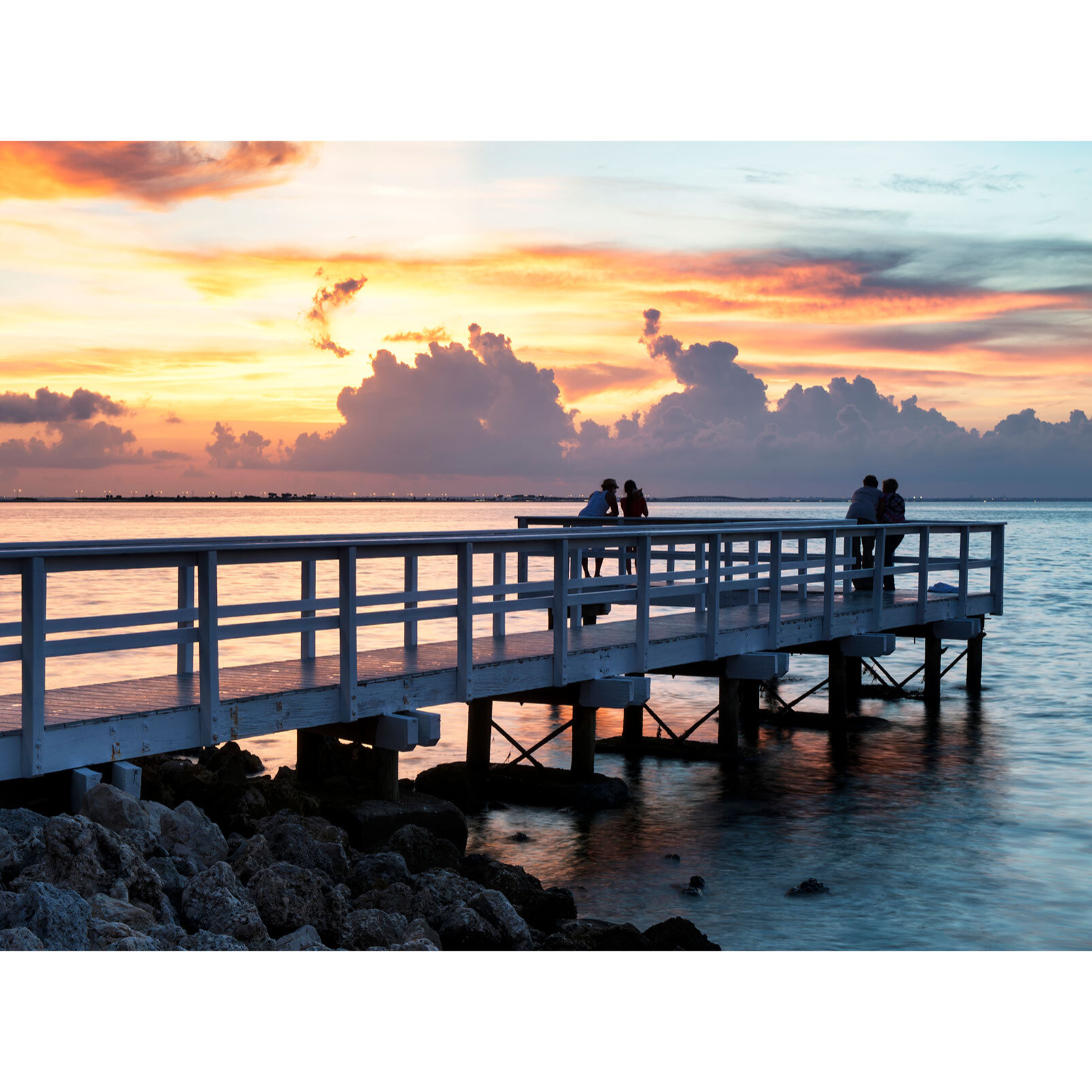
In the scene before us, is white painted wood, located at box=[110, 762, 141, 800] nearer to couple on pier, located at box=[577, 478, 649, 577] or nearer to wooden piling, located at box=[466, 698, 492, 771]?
wooden piling, located at box=[466, 698, 492, 771]

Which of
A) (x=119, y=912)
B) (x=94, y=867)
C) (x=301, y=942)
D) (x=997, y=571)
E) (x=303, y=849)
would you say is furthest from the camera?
(x=997, y=571)

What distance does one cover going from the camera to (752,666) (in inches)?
519

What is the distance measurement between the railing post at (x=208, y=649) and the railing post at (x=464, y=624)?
2.25 m

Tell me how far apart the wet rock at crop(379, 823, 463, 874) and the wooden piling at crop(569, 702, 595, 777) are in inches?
142

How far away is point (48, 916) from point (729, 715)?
9.62 metres

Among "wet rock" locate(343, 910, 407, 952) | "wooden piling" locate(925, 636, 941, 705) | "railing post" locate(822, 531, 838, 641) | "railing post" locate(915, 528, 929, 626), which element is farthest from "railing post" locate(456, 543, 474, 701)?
"wooden piling" locate(925, 636, 941, 705)

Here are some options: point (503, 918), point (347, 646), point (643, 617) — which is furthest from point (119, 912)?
point (643, 617)

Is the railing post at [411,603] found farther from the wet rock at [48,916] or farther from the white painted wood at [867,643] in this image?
the white painted wood at [867,643]

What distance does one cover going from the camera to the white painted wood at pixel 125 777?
773 cm

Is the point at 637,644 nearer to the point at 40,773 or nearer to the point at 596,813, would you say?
the point at 596,813

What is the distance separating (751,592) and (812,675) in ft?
28.9

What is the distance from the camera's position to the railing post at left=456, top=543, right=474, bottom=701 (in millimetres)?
9695

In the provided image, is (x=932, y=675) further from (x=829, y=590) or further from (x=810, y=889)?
(x=810, y=889)
